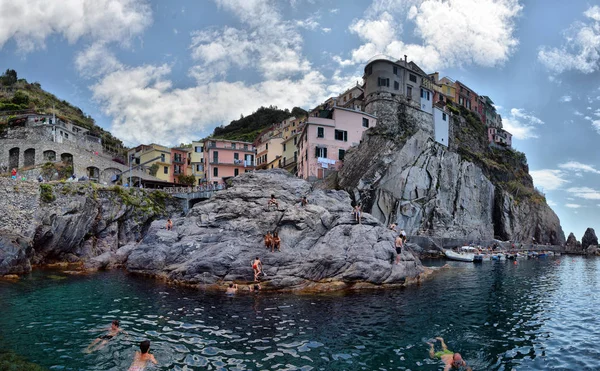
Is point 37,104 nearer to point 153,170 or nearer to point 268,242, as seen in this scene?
point 153,170

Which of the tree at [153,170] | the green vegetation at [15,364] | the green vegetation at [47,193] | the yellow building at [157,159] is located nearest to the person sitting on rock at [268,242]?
the green vegetation at [15,364]

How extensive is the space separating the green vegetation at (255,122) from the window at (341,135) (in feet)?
219

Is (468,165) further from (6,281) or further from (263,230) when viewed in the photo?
(6,281)

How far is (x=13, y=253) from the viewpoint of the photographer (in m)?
30.5

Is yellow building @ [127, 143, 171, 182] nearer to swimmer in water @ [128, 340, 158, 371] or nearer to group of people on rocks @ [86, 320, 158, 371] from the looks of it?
group of people on rocks @ [86, 320, 158, 371]

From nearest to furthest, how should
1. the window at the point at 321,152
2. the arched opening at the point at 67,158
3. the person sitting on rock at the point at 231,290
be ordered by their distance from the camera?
the person sitting on rock at the point at 231,290
the arched opening at the point at 67,158
the window at the point at 321,152

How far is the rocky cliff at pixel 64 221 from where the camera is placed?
32.5 metres

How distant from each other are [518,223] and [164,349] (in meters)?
85.0

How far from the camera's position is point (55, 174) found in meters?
52.9

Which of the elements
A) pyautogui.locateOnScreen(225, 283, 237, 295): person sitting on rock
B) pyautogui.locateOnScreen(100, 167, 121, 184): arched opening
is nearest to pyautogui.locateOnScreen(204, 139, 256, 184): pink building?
pyautogui.locateOnScreen(100, 167, 121, 184): arched opening

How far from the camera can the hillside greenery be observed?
7625 cm

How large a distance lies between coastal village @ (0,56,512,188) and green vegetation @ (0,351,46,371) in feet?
144

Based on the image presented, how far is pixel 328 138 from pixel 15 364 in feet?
167

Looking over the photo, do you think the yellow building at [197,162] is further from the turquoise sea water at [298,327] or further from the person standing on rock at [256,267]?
the person standing on rock at [256,267]
